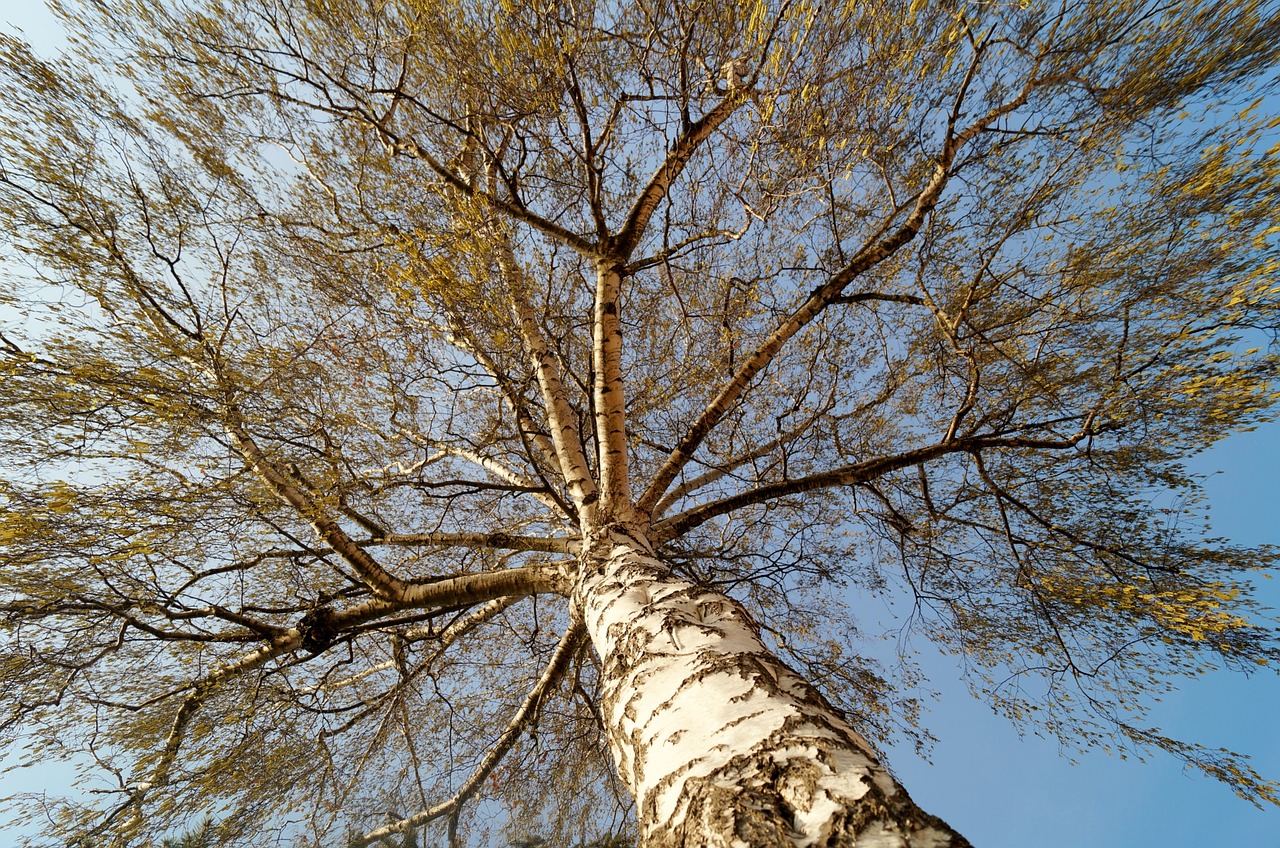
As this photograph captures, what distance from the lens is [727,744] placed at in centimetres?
103

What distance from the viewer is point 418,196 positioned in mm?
3338

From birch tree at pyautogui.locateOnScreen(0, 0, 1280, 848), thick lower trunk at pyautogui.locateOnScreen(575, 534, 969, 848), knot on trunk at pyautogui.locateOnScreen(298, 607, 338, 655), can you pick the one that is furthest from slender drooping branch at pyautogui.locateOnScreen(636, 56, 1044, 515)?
knot on trunk at pyautogui.locateOnScreen(298, 607, 338, 655)

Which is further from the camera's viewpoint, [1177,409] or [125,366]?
[1177,409]

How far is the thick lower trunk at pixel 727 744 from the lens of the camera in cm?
81

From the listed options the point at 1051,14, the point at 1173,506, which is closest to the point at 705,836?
the point at 1173,506

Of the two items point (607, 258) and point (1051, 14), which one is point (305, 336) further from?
point (1051, 14)

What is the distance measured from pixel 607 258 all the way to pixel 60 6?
10.2 ft

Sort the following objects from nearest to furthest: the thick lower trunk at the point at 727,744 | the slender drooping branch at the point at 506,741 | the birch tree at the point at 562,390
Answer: the thick lower trunk at the point at 727,744 < the birch tree at the point at 562,390 < the slender drooping branch at the point at 506,741

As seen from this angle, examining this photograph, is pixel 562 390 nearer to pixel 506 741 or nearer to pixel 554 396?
pixel 554 396

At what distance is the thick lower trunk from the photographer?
0.81 meters

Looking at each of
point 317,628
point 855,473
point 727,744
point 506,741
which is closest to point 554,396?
point 317,628

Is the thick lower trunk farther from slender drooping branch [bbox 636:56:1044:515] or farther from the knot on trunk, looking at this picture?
the knot on trunk

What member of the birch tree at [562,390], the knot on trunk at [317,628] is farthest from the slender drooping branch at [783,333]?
the knot on trunk at [317,628]

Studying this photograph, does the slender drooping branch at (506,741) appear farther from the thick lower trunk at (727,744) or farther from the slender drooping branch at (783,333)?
the thick lower trunk at (727,744)
